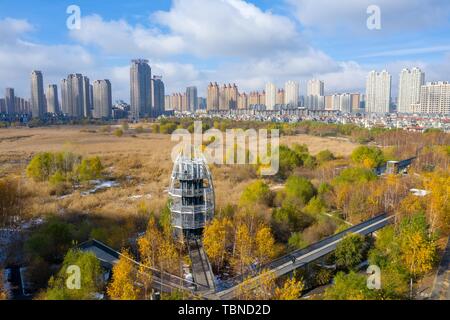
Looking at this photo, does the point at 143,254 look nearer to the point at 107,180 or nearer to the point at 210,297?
the point at 210,297

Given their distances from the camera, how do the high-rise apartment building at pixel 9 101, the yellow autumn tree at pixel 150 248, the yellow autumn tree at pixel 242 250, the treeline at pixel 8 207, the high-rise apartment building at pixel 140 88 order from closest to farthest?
the yellow autumn tree at pixel 150 248 → the yellow autumn tree at pixel 242 250 → the treeline at pixel 8 207 → the high-rise apartment building at pixel 140 88 → the high-rise apartment building at pixel 9 101

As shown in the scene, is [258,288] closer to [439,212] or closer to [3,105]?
[439,212]

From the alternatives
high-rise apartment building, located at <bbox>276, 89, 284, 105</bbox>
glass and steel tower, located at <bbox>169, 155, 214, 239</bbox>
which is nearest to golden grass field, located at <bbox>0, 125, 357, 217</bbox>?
glass and steel tower, located at <bbox>169, 155, 214, 239</bbox>

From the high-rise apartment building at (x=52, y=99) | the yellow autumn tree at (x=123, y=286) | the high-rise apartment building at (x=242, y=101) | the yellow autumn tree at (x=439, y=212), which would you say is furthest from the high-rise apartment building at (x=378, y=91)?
the yellow autumn tree at (x=123, y=286)

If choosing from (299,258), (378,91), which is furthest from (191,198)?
(378,91)

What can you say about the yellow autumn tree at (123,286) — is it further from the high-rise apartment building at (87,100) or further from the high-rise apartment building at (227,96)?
the high-rise apartment building at (227,96)
